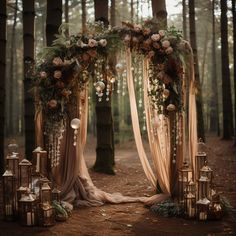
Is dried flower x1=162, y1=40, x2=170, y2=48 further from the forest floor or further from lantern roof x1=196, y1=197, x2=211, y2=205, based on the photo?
the forest floor

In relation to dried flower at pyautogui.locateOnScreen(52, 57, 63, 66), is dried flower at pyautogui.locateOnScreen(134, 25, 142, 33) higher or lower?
higher

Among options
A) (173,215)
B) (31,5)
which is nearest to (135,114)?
(173,215)

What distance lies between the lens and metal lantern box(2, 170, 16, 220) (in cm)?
564

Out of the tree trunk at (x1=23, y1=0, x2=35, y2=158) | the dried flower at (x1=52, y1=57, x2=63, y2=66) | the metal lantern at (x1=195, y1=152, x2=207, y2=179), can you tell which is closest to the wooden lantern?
the metal lantern at (x1=195, y1=152, x2=207, y2=179)

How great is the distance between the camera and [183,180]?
21.0 ft

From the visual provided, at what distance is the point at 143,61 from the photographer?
7.05 meters

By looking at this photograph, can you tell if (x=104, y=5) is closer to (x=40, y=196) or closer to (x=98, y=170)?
(x=98, y=170)

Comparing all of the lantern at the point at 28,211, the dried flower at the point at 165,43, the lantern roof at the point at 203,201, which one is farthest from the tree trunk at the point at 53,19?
the lantern roof at the point at 203,201

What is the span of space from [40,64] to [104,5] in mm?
3762

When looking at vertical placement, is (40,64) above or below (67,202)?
above

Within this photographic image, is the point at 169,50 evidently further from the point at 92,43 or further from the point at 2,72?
the point at 2,72

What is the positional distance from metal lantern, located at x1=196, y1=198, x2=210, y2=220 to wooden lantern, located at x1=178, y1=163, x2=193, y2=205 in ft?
1.52

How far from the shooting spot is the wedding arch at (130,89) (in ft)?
21.9

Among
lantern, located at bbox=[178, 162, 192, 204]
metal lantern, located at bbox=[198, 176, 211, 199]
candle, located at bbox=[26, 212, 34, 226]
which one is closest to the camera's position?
candle, located at bbox=[26, 212, 34, 226]
